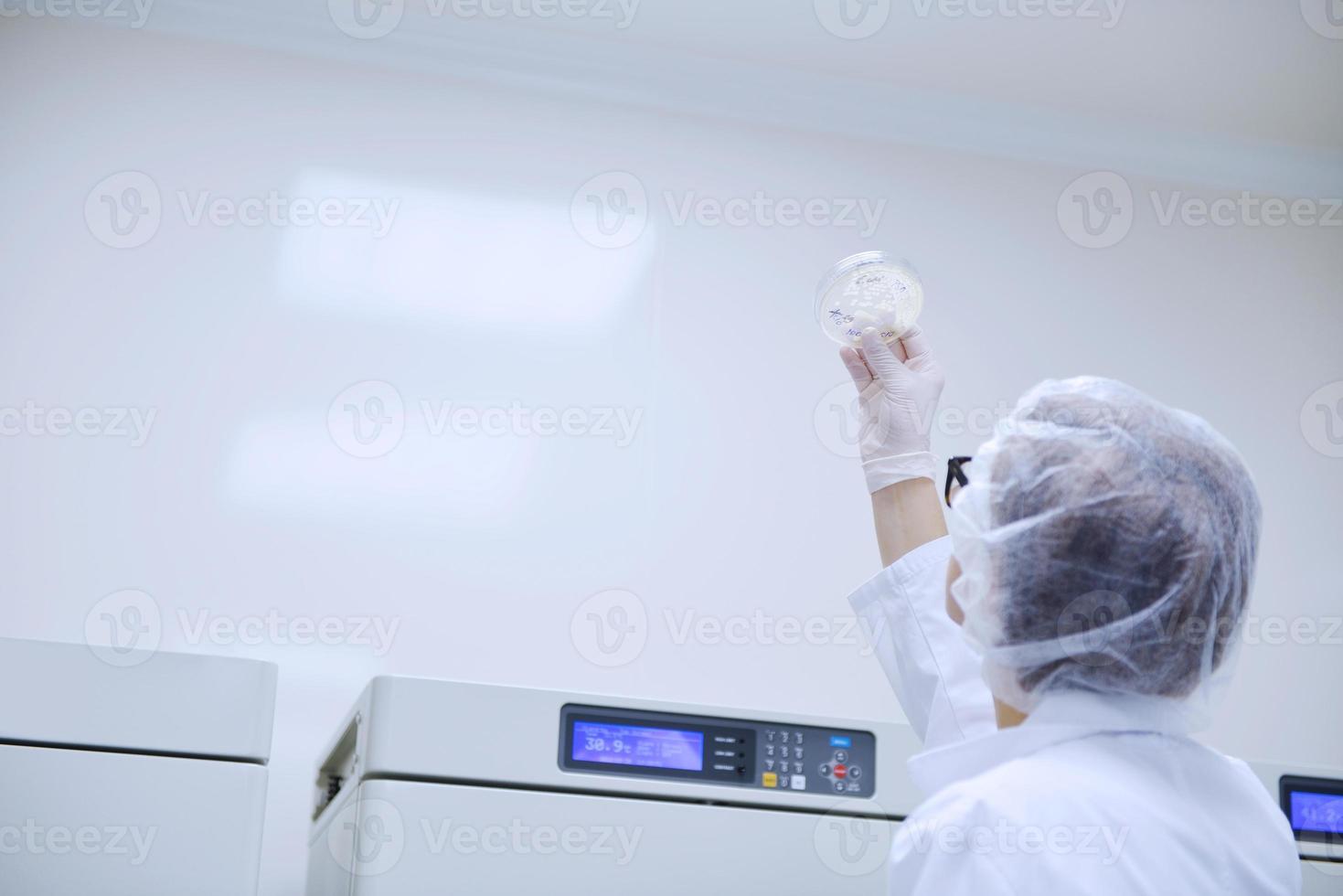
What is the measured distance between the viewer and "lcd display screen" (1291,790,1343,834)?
4.80 feet

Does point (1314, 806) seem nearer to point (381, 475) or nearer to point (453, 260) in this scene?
point (381, 475)

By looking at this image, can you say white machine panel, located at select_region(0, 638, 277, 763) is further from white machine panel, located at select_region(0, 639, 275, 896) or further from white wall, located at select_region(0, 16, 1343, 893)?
white wall, located at select_region(0, 16, 1343, 893)

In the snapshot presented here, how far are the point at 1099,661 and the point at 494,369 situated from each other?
4.21ft

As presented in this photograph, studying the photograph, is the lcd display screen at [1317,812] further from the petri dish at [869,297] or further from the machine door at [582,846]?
the petri dish at [869,297]

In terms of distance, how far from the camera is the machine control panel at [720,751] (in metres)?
A: 1.24

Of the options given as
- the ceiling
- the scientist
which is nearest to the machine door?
the scientist

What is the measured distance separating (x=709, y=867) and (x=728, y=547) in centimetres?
86

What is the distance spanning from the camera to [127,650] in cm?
117

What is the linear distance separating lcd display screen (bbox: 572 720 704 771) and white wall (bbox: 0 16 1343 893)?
0.65 metres

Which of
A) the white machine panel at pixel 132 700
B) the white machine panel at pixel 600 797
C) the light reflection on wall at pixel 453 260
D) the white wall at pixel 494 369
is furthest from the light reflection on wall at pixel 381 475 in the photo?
the white machine panel at pixel 132 700

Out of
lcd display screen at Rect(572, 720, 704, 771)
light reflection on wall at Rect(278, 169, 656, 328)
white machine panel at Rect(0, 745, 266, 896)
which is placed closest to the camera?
white machine panel at Rect(0, 745, 266, 896)

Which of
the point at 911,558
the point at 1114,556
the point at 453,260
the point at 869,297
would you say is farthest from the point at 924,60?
the point at 1114,556

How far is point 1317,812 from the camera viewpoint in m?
Answer: 1.47

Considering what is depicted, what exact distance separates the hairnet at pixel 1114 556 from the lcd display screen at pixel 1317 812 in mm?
602
